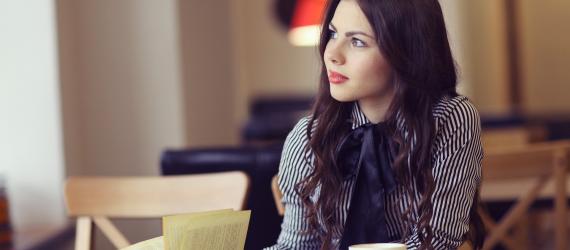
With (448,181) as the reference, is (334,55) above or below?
above

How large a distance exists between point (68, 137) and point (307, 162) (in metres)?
1.77

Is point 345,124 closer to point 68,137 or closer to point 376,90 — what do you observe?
point 376,90

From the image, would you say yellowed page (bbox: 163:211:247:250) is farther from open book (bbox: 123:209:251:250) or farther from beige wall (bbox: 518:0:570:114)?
beige wall (bbox: 518:0:570:114)

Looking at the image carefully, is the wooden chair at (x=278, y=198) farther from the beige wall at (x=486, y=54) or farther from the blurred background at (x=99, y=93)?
the beige wall at (x=486, y=54)

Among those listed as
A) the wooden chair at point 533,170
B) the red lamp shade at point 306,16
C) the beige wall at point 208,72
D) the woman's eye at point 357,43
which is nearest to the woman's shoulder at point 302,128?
the woman's eye at point 357,43

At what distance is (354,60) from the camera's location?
69.1 inches

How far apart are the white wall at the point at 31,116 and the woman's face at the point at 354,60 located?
1.78m

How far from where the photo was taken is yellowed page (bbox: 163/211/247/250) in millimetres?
1366

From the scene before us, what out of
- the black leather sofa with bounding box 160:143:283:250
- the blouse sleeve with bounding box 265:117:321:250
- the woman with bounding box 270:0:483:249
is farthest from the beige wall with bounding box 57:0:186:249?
the woman with bounding box 270:0:483:249

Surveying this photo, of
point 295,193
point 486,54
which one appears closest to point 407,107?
point 295,193

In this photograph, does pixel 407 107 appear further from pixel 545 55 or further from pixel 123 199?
pixel 545 55

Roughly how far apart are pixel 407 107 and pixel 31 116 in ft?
6.23

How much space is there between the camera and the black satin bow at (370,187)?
179 centimetres

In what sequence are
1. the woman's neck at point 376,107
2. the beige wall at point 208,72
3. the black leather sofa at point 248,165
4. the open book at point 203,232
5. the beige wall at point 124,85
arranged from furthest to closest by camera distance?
the beige wall at point 208,72, the beige wall at point 124,85, the black leather sofa at point 248,165, the woman's neck at point 376,107, the open book at point 203,232
